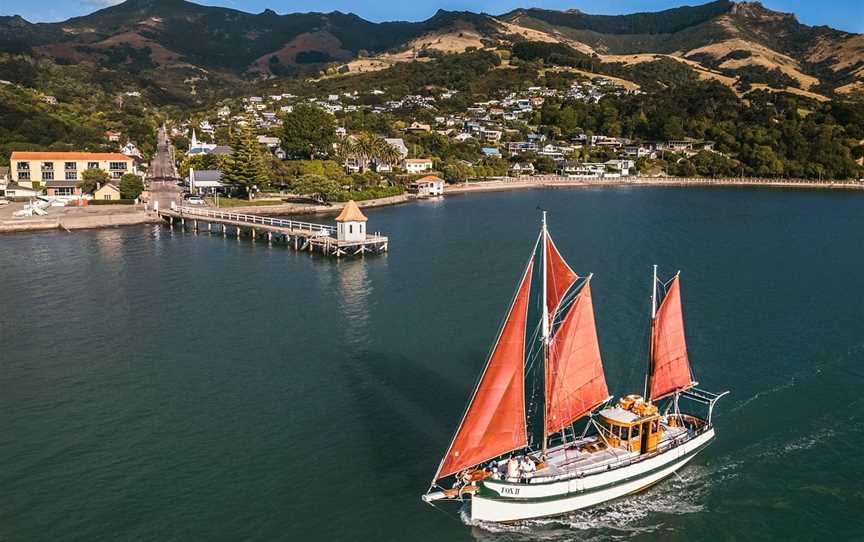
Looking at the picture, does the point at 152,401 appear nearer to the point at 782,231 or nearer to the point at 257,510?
the point at 257,510

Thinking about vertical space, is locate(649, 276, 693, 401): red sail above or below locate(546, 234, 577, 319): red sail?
below

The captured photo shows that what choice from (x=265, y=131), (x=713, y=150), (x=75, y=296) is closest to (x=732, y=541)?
(x=75, y=296)

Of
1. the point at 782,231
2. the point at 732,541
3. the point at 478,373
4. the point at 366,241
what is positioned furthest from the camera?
the point at 782,231

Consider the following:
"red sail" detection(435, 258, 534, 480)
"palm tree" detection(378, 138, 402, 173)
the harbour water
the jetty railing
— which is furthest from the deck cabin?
"palm tree" detection(378, 138, 402, 173)

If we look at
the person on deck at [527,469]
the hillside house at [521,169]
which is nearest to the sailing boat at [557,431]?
the person on deck at [527,469]

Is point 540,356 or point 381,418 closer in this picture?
point 381,418

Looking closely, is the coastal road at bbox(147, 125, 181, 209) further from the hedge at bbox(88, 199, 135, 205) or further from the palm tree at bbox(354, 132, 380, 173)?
the palm tree at bbox(354, 132, 380, 173)

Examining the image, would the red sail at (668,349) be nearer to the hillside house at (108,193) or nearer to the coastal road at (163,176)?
the coastal road at (163,176)
